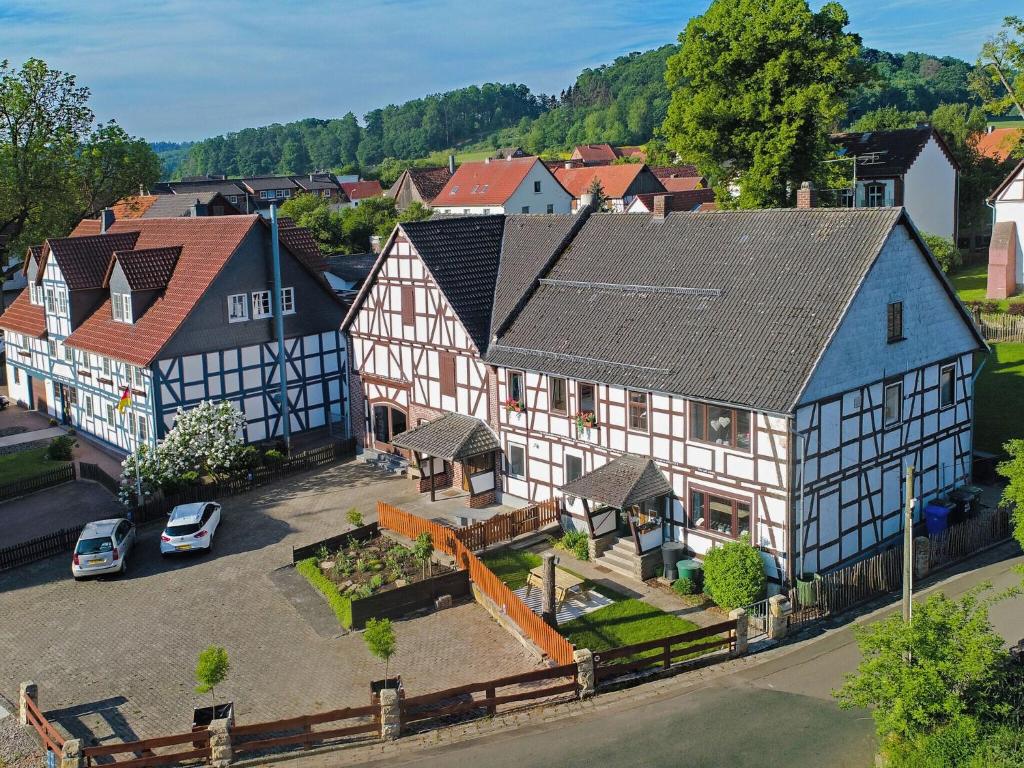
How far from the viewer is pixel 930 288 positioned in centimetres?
2662

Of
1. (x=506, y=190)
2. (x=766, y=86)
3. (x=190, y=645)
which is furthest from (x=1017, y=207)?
(x=190, y=645)

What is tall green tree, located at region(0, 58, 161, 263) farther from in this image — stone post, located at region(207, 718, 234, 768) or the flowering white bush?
stone post, located at region(207, 718, 234, 768)

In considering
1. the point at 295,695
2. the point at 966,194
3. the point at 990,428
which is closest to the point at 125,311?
the point at 295,695

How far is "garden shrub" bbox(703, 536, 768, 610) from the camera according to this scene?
76.9 ft

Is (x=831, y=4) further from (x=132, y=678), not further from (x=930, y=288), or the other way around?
(x=132, y=678)

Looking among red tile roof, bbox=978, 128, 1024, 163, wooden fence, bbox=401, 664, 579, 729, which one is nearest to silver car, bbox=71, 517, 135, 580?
wooden fence, bbox=401, 664, 579, 729

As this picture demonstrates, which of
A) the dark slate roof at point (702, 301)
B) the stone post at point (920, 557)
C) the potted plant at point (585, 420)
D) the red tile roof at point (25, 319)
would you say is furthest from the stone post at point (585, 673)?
the red tile roof at point (25, 319)

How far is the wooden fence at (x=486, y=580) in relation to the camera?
70.4ft

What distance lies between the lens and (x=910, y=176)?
57906mm

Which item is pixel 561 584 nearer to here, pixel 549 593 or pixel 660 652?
pixel 549 593

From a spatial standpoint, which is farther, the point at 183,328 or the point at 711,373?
the point at 183,328

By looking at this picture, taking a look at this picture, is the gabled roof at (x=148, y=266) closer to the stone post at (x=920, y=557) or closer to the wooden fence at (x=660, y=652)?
the wooden fence at (x=660, y=652)

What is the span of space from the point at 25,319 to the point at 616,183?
53913 millimetres

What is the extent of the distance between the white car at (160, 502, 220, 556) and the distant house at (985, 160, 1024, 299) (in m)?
38.9
